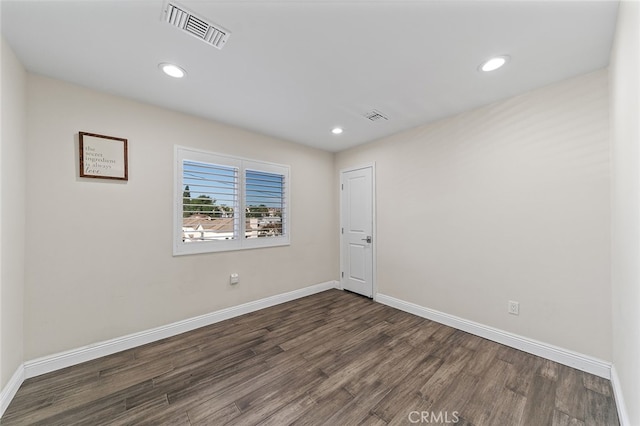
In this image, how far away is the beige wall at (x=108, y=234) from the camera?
6.63 feet

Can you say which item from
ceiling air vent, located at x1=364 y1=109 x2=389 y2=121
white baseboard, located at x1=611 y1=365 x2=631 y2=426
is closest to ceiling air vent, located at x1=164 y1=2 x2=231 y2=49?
ceiling air vent, located at x1=364 y1=109 x2=389 y2=121

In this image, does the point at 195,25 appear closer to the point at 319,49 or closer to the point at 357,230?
the point at 319,49

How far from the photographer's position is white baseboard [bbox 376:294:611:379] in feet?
6.44

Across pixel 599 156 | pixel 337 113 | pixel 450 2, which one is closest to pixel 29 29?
pixel 337 113

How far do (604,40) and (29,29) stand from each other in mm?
3871

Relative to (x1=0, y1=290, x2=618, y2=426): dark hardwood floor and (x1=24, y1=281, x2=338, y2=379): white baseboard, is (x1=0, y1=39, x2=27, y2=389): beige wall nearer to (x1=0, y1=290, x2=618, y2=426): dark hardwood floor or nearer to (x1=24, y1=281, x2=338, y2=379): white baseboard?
(x1=24, y1=281, x2=338, y2=379): white baseboard

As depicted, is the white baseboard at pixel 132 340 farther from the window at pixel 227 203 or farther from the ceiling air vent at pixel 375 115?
the ceiling air vent at pixel 375 115

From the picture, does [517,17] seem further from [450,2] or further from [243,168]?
[243,168]

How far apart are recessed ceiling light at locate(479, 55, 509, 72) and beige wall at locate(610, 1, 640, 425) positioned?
0.56m

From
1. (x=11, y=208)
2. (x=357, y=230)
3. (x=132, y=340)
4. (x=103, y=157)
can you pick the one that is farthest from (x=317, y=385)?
(x=103, y=157)

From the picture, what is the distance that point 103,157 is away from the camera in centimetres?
227

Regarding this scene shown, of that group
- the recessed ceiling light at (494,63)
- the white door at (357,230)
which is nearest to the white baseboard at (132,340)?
the white door at (357,230)

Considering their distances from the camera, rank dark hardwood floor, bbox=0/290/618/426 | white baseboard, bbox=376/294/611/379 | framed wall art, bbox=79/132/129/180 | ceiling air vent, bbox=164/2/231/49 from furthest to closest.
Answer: framed wall art, bbox=79/132/129/180, white baseboard, bbox=376/294/611/379, dark hardwood floor, bbox=0/290/618/426, ceiling air vent, bbox=164/2/231/49

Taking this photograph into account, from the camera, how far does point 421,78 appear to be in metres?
2.11
